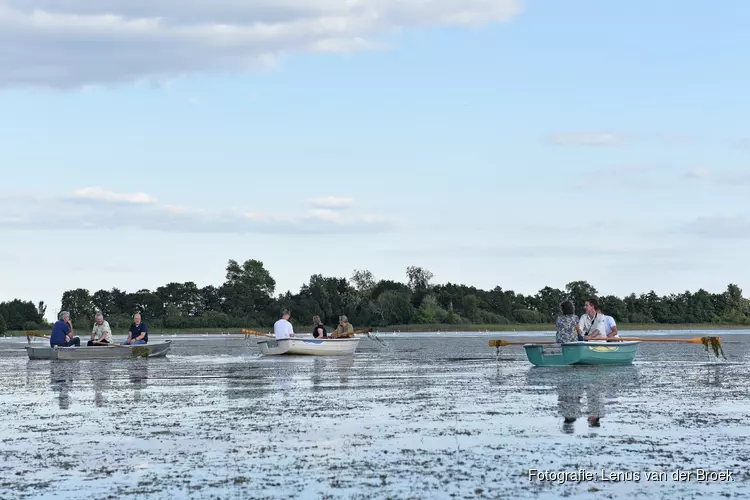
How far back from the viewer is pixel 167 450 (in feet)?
42.8

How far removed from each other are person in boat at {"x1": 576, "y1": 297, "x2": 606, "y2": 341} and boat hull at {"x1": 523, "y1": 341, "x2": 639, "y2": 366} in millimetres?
498

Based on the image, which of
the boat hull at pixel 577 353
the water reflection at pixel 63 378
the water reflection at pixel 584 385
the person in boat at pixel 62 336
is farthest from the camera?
the person in boat at pixel 62 336

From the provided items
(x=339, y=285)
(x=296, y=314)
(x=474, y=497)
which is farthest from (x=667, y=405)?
(x=339, y=285)

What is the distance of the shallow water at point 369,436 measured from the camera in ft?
35.2

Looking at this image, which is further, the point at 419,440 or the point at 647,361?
the point at 647,361

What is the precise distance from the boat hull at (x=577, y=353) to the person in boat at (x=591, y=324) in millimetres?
498

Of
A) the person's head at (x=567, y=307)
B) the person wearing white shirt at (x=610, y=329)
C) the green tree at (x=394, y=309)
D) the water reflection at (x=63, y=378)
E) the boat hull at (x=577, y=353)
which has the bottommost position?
the water reflection at (x=63, y=378)

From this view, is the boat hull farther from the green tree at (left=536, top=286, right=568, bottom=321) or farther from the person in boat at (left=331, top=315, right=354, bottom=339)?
the green tree at (left=536, top=286, right=568, bottom=321)

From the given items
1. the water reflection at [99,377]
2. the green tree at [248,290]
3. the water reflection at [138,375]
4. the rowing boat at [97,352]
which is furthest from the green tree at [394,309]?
the water reflection at [99,377]

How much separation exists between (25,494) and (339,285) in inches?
5353

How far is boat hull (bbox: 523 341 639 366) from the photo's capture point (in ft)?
96.7

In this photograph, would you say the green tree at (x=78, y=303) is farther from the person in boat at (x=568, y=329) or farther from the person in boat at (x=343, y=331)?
the person in boat at (x=568, y=329)

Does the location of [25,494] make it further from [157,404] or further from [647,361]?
[647,361]

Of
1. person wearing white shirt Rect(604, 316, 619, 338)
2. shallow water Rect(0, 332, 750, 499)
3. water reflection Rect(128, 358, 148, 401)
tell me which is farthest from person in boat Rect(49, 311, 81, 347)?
person wearing white shirt Rect(604, 316, 619, 338)
